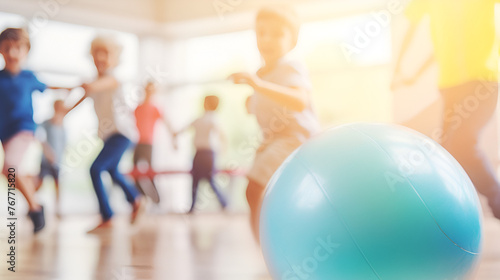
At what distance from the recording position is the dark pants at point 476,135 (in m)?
3.06

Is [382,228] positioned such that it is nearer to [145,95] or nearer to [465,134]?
[465,134]

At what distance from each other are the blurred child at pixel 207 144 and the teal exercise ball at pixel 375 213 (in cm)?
539

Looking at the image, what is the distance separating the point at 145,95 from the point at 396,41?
4.00 metres

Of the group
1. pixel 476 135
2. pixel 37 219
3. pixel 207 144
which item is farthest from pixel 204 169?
pixel 476 135

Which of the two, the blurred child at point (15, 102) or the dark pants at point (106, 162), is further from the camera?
the dark pants at point (106, 162)

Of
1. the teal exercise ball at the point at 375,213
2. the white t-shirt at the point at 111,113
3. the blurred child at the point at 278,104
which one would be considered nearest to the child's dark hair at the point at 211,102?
the white t-shirt at the point at 111,113

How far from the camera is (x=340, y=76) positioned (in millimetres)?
9188

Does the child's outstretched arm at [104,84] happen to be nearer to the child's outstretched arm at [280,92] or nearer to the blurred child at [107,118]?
the blurred child at [107,118]

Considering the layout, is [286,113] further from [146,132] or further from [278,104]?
[146,132]

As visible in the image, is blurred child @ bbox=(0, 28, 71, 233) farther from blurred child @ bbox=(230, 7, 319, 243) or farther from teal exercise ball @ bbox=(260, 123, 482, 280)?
teal exercise ball @ bbox=(260, 123, 482, 280)

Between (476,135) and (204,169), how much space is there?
14.5 ft

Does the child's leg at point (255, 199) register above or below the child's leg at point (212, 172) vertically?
above

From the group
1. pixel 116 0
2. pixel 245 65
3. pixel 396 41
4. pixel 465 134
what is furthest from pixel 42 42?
pixel 465 134

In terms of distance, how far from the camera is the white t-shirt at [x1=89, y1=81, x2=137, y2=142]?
4.64m
